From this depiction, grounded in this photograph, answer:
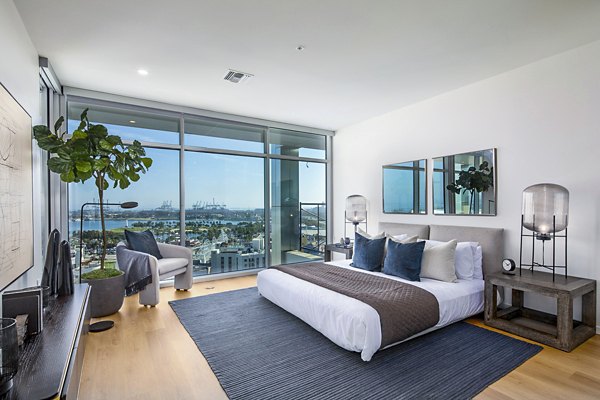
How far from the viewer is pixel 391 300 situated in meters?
2.71

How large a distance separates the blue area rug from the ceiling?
2.70 m

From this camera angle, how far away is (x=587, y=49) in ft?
9.87

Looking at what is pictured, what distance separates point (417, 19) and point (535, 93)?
5.72 ft

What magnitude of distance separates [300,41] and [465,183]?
2644mm

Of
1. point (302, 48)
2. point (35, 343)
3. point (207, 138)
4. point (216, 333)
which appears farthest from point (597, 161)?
point (207, 138)

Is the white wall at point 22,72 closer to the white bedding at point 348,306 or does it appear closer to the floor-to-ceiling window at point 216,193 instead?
the floor-to-ceiling window at point 216,193

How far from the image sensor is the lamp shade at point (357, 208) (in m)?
5.45

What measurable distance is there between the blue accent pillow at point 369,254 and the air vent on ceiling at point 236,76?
2484 mm

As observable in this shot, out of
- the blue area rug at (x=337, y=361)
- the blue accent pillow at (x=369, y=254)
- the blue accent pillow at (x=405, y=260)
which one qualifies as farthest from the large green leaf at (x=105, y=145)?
the blue accent pillow at (x=405, y=260)

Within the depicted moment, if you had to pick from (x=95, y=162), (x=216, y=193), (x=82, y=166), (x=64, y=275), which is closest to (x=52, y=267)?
(x=64, y=275)

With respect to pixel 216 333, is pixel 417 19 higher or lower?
higher

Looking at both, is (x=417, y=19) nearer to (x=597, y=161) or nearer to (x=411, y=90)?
(x=411, y=90)

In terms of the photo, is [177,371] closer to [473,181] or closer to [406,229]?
[406,229]

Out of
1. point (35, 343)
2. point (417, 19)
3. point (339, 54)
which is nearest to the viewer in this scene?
point (35, 343)
